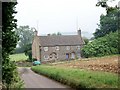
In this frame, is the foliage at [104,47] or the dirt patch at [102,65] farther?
the foliage at [104,47]

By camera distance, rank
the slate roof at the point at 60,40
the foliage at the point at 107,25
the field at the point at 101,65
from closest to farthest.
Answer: the field at the point at 101,65 → the slate roof at the point at 60,40 → the foliage at the point at 107,25

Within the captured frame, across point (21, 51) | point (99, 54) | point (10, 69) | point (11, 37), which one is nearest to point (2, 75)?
point (10, 69)

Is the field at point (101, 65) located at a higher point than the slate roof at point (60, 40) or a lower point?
lower

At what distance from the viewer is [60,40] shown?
88562 millimetres

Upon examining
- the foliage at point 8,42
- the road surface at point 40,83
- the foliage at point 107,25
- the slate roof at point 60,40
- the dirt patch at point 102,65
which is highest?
the foliage at point 107,25

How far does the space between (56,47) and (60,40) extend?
2961 mm

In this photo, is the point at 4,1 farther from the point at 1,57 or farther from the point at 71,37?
the point at 71,37

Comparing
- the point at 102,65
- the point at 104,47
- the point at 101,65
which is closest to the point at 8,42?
the point at 102,65

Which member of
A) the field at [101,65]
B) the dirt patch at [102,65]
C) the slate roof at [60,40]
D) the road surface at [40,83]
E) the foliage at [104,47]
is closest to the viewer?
the road surface at [40,83]

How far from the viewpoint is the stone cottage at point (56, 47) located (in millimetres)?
85125

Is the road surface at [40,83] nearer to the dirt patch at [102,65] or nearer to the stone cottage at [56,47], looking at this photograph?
the dirt patch at [102,65]

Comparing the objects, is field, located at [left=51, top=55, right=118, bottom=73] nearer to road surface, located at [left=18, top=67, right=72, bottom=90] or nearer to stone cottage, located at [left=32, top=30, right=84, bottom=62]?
road surface, located at [left=18, top=67, right=72, bottom=90]

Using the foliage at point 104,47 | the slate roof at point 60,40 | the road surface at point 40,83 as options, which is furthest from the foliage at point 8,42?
the slate roof at point 60,40

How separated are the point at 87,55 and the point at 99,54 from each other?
14.6 feet
